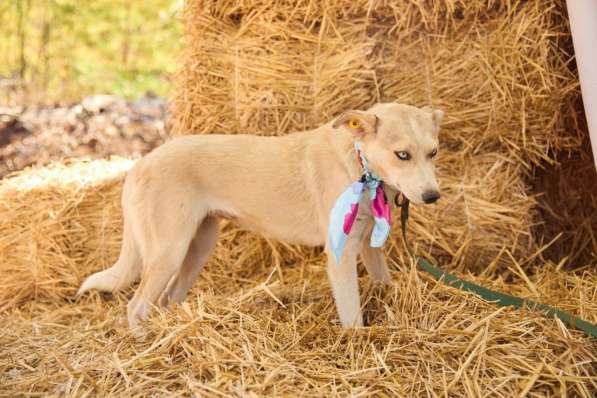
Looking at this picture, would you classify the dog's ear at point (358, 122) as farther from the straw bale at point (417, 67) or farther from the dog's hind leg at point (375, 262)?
the straw bale at point (417, 67)

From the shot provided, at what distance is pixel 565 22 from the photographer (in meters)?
4.45

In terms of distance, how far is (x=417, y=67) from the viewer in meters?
4.47

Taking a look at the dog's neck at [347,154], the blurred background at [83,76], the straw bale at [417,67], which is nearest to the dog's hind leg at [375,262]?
the dog's neck at [347,154]

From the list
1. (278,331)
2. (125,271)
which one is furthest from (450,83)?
(125,271)

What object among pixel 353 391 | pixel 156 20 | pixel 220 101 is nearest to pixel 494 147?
pixel 220 101

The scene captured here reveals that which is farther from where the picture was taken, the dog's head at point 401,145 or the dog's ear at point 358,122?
the dog's ear at point 358,122

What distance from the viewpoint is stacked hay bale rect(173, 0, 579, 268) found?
14.4ft

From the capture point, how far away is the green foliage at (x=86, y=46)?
1069 centimetres

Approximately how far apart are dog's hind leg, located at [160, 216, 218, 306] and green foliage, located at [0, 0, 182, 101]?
6410 millimetres

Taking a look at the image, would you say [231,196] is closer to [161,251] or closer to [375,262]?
[161,251]

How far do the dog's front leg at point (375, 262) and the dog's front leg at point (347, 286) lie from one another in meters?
0.27

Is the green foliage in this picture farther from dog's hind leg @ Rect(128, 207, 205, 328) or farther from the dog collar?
the dog collar

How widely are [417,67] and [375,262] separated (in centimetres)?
138

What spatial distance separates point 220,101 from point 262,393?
7.99ft
